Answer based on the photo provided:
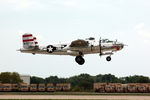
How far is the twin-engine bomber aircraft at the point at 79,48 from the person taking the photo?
45.9 meters

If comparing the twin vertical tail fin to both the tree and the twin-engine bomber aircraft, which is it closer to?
the twin-engine bomber aircraft

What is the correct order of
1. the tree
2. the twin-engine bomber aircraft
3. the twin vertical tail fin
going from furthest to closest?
the tree
the twin vertical tail fin
the twin-engine bomber aircraft

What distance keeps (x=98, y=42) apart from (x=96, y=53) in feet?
6.56

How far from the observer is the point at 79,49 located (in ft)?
153

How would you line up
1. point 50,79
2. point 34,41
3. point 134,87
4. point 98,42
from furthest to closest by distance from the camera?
point 50,79, point 134,87, point 34,41, point 98,42

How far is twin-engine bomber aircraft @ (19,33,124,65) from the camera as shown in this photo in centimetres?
4591

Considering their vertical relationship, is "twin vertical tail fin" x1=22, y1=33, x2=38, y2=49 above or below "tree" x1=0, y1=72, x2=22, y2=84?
above

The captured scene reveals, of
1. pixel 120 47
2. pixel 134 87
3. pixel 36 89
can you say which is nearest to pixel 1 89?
pixel 36 89

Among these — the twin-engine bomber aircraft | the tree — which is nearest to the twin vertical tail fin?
the twin-engine bomber aircraft

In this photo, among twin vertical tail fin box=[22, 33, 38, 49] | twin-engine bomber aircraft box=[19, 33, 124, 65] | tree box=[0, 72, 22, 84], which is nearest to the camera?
twin-engine bomber aircraft box=[19, 33, 124, 65]

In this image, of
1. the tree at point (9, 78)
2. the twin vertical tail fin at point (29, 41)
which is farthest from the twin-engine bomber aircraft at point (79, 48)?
the tree at point (9, 78)

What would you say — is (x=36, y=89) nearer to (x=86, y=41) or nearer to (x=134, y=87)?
(x=134, y=87)

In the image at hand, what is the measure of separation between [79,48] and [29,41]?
9.23 meters

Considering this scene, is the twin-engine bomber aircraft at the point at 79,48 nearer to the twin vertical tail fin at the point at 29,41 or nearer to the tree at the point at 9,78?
the twin vertical tail fin at the point at 29,41
